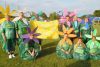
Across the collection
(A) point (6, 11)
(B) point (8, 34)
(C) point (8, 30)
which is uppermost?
(A) point (6, 11)

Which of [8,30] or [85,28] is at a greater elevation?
[8,30]

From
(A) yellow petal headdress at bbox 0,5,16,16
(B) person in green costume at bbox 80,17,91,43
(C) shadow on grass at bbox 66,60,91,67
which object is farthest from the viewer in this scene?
(B) person in green costume at bbox 80,17,91,43

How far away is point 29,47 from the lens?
1062 centimetres

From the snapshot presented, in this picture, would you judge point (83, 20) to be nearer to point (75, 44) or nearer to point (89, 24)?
point (89, 24)

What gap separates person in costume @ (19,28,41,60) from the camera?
34.4 feet

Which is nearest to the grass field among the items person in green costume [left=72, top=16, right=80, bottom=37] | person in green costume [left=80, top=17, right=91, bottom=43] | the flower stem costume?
the flower stem costume

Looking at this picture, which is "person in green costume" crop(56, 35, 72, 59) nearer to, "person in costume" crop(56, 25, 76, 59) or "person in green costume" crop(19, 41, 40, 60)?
"person in costume" crop(56, 25, 76, 59)

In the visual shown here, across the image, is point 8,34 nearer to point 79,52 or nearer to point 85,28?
point 79,52

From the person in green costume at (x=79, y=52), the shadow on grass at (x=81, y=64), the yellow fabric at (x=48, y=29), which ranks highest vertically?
the yellow fabric at (x=48, y=29)

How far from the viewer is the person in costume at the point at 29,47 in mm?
10500

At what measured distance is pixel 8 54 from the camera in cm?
1120

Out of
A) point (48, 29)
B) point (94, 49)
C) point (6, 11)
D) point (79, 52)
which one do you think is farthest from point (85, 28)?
point (6, 11)

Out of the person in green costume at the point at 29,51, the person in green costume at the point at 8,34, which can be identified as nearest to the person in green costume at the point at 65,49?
the person in green costume at the point at 29,51

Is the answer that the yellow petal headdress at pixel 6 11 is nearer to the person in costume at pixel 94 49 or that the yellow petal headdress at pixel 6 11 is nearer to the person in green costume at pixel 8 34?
the person in green costume at pixel 8 34
